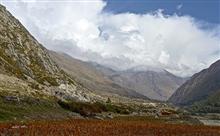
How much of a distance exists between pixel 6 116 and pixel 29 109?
16028 mm

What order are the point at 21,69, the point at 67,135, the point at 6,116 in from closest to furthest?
the point at 67,135
the point at 6,116
the point at 21,69

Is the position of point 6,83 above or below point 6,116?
above

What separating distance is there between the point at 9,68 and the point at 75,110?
57450 mm

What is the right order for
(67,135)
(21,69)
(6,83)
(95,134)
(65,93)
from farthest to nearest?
(21,69) → (65,93) → (6,83) → (95,134) → (67,135)

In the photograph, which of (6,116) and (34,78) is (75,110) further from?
(34,78)

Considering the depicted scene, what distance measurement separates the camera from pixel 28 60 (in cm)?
19850

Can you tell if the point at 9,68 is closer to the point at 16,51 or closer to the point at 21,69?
the point at 21,69

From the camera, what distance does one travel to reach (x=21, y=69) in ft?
591

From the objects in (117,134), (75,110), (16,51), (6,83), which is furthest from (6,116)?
(16,51)

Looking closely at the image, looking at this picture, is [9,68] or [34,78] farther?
[34,78]

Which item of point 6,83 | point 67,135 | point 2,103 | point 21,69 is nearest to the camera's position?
point 67,135

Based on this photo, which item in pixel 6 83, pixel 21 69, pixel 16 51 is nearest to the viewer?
pixel 6 83

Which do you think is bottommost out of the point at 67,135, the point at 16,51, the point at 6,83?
the point at 67,135

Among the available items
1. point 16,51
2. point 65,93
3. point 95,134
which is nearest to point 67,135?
point 95,134
